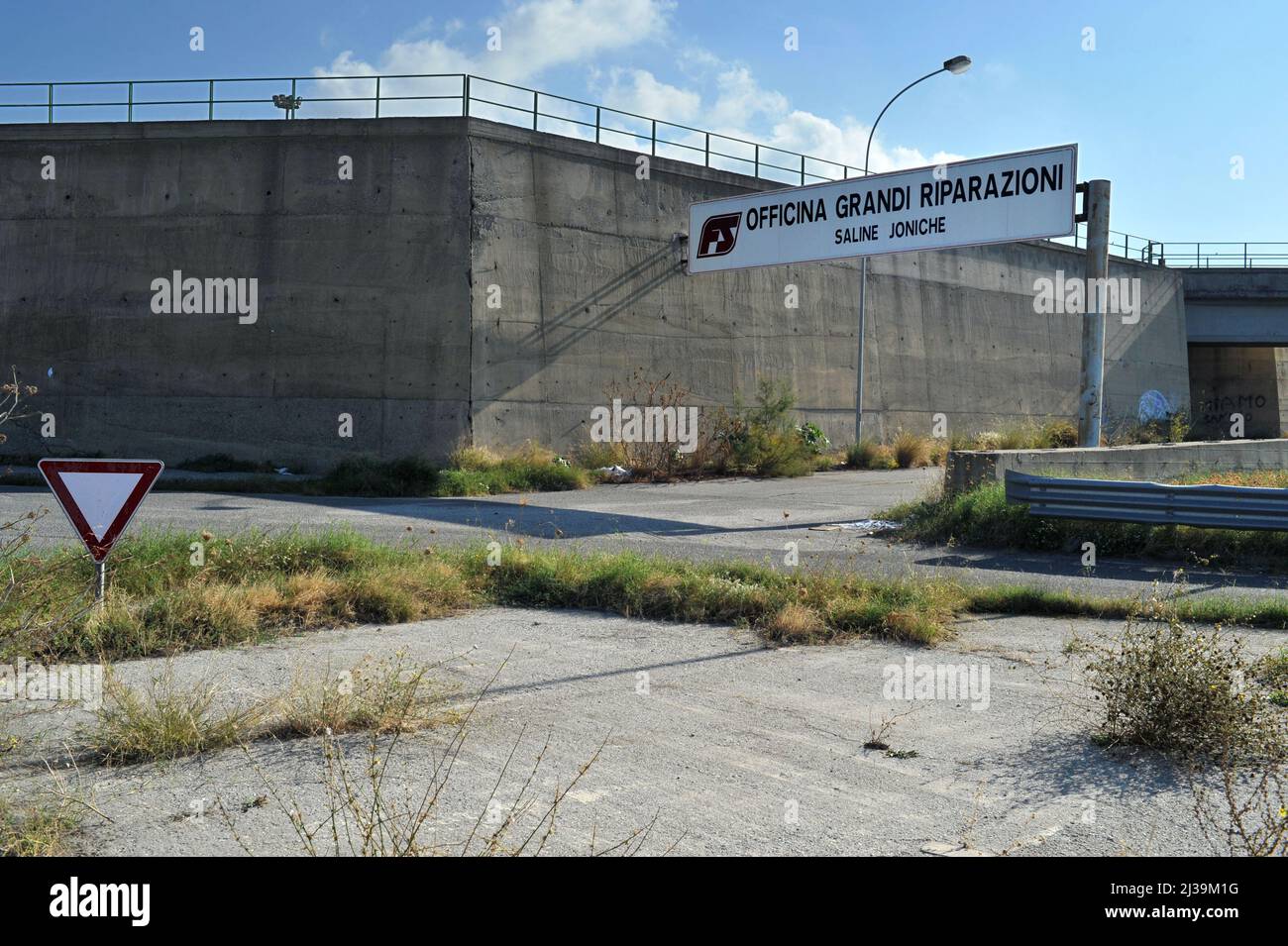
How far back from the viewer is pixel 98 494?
721 centimetres

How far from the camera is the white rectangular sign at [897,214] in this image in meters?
17.2

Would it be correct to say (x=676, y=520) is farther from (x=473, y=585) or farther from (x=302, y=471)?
(x=302, y=471)

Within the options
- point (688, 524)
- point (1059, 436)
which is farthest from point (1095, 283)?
point (1059, 436)

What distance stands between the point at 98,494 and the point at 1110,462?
1493 cm

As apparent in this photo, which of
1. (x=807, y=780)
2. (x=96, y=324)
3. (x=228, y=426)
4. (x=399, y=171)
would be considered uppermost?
(x=399, y=171)

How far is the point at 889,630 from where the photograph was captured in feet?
27.2

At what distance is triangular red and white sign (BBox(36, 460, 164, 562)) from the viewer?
23.5 feet

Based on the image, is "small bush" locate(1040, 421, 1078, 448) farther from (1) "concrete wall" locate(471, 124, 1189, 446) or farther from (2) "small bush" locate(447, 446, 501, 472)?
(2) "small bush" locate(447, 446, 501, 472)

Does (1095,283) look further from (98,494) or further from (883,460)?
(98,494)

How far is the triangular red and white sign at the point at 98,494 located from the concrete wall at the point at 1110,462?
1164 centimetres
